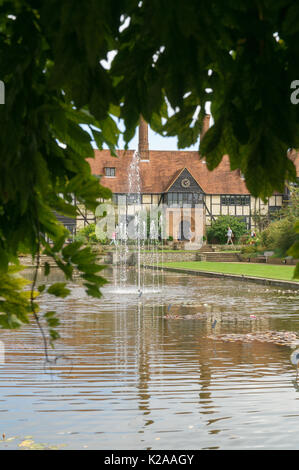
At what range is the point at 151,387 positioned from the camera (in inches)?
273

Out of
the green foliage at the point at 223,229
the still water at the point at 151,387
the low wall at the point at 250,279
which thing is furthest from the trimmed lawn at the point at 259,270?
the green foliage at the point at 223,229

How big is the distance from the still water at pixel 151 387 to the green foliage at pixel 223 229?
42.0 m

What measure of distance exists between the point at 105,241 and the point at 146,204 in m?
9.14

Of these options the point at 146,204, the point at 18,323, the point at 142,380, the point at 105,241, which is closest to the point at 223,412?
the point at 142,380

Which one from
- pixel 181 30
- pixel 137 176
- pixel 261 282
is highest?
pixel 137 176

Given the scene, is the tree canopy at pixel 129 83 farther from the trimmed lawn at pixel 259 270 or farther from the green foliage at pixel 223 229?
the green foliage at pixel 223 229

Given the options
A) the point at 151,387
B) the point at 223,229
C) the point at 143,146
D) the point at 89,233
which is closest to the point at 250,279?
the point at 151,387

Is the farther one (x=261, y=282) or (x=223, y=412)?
(x=261, y=282)

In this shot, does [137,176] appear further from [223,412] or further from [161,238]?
[223,412]

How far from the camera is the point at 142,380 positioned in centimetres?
730

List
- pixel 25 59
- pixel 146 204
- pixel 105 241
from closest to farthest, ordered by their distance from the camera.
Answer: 1. pixel 25 59
2. pixel 105 241
3. pixel 146 204

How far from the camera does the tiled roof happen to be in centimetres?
6003

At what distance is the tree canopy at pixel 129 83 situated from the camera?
1.56 meters

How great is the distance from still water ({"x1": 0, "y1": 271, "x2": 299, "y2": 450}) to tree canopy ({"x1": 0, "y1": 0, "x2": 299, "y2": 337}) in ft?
2.06
